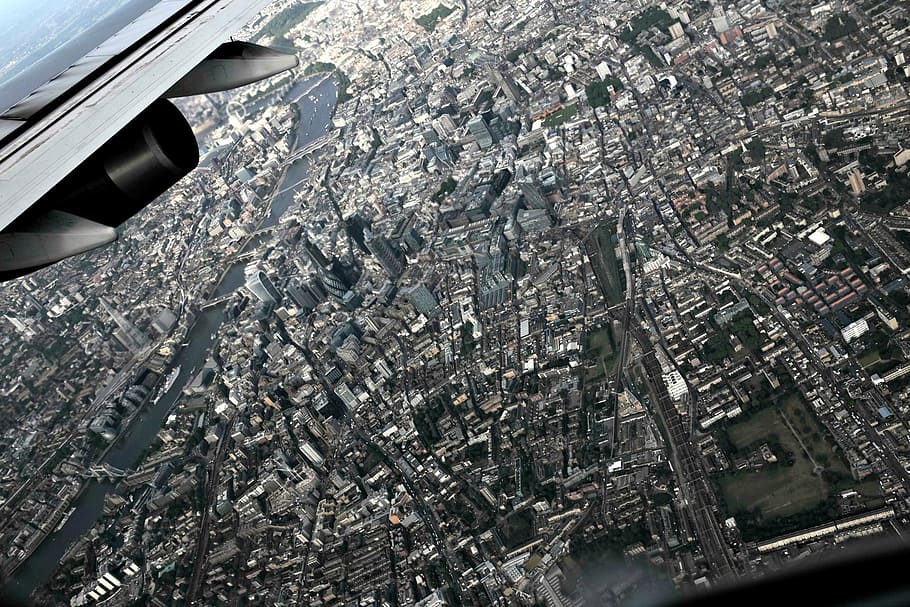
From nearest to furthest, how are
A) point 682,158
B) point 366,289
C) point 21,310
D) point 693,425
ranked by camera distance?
point 693,425, point 682,158, point 366,289, point 21,310

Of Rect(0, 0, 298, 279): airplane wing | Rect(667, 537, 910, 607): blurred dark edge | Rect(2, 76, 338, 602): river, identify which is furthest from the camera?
Rect(2, 76, 338, 602): river

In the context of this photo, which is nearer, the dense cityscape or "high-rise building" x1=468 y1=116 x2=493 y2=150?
the dense cityscape

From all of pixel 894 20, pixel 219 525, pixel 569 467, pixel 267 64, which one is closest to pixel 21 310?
pixel 219 525

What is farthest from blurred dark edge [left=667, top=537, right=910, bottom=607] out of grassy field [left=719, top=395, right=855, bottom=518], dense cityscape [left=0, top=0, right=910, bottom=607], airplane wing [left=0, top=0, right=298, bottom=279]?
grassy field [left=719, top=395, right=855, bottom=518]

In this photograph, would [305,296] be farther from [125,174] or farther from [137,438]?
[125,174]

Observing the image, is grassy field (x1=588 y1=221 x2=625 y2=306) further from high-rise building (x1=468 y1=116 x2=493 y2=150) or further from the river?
the river

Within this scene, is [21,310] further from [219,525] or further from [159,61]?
[159,61]
